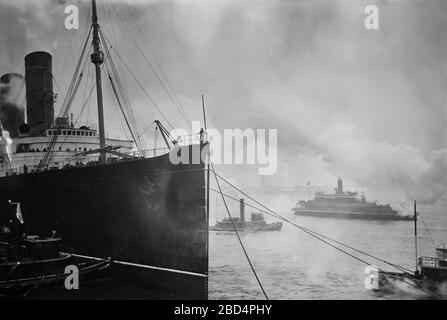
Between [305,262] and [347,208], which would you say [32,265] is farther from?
[347,208]

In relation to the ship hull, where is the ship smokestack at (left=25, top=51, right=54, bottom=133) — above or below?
above

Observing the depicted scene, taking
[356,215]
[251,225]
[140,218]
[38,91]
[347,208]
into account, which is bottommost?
[356,215]

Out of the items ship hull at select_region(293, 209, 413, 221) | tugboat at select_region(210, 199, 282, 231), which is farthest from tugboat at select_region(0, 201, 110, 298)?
ship hull at select_region(293, 209, 413, 221)

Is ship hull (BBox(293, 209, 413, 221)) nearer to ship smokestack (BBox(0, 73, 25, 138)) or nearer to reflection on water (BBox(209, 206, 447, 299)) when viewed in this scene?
reflection on water (BBox(209, 206, 447, 299))

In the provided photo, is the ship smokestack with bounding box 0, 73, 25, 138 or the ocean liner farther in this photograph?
the ship smokestack with bounding box 0, 73, 25, 138

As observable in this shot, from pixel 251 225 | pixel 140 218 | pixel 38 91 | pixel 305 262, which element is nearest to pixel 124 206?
pixel 140 218
